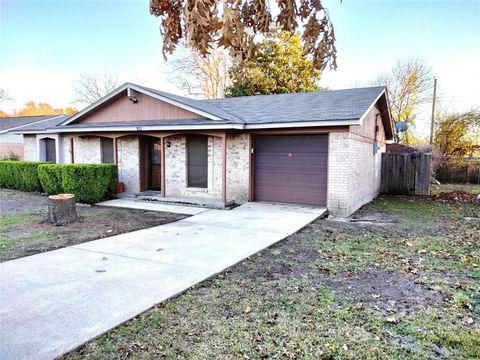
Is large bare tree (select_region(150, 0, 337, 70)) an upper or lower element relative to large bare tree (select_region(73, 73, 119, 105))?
lower

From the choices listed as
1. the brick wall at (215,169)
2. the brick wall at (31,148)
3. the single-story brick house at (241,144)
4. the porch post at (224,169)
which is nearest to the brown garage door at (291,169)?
the single-story brick house at (241,144)

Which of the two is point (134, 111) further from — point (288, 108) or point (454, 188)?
point (454, 188)

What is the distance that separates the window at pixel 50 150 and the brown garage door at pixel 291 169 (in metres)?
10.0

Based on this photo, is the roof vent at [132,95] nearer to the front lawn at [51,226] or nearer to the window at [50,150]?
the front lawn at [51,226]

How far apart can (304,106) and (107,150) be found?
7849mm

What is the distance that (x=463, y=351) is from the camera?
9.64 ft

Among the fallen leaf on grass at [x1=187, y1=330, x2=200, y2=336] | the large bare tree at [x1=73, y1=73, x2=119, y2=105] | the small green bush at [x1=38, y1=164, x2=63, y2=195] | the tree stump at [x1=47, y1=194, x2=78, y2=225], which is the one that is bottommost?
the fallen leaf on grass at [x1=187, y1=330, x2=200, y2=336]

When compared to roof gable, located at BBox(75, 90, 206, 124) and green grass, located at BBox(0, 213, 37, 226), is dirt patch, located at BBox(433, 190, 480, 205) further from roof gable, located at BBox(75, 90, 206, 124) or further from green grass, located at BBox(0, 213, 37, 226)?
green grass, located at BBox(0, 213, 37, 226)

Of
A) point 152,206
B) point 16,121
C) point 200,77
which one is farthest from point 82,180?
point 16,121

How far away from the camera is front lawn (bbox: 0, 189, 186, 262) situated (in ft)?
19.6

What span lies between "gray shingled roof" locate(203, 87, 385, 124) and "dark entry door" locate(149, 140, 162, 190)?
308 cm

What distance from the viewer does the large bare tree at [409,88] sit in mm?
26906

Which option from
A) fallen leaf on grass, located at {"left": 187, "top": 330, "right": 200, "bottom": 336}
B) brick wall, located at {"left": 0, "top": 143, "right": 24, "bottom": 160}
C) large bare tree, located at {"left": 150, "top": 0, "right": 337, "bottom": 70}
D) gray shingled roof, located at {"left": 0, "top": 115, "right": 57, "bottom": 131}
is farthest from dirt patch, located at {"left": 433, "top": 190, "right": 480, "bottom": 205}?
brick wall, located at {"left": 0, "top": 143, "right": 24, "bottom": 160}

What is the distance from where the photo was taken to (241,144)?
35.8 ft
